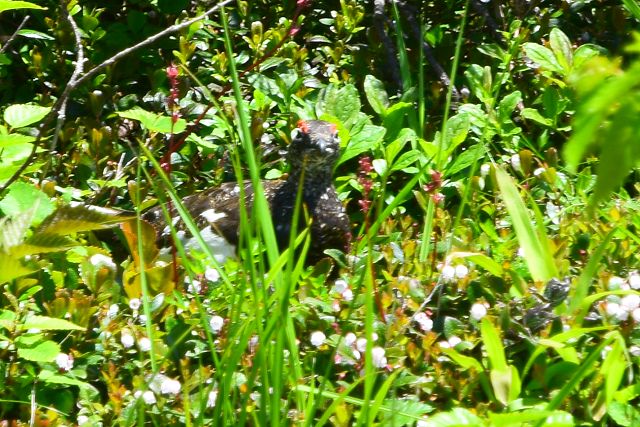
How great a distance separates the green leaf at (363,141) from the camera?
4.49 meters

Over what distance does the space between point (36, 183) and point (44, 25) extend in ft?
4.45

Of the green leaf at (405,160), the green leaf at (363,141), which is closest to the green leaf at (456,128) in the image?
the green leaf at (405,160)

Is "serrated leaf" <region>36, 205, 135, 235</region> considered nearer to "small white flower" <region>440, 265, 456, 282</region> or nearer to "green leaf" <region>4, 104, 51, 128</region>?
"green leaf" <region>4, 104, 51, 128</region>

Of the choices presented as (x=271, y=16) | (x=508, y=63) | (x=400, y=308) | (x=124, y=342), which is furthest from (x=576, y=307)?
(x=271, y=16)

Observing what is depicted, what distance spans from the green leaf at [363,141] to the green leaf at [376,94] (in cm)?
20

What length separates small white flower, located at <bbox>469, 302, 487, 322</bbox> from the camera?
3225mm

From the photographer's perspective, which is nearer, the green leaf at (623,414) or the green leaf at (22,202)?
the green leaf at (623,414)

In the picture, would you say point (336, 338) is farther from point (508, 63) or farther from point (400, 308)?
point (508, 63)

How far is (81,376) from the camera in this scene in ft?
10.1

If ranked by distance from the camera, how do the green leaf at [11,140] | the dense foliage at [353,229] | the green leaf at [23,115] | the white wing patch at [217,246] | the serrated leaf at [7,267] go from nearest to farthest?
the serrated leaf at [7,267] < the dense foliage at [353,229] < the green leaf at [11,140] < the green leaf at [23,115] < the white wing patch at [217,246]

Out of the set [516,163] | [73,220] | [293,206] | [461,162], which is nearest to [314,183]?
[293,206]

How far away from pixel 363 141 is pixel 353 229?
40 centimetres

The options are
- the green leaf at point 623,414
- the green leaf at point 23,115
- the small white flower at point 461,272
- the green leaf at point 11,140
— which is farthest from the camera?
the green leaf at point 23,115

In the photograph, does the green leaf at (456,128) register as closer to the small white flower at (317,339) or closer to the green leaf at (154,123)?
the green leaf at (154,123)
